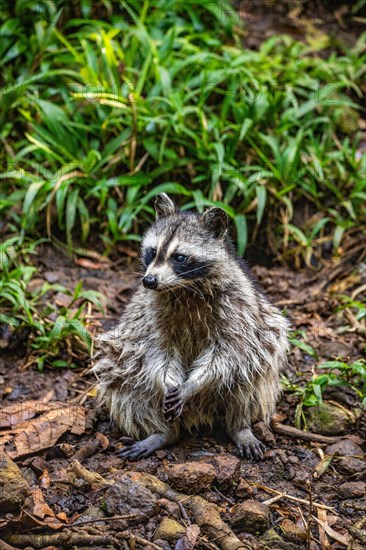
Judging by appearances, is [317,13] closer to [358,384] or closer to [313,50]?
[313,50]

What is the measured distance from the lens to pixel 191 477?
483cm

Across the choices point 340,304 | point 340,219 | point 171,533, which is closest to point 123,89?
point 340,219

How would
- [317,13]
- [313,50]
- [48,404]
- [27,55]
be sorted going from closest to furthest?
[48,404]
[27,55]
[313,50]
[317,13]

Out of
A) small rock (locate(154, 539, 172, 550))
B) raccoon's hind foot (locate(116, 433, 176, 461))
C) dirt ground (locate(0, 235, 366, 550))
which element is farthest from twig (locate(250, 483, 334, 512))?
small rock (locate(154, 539, 172, 550))

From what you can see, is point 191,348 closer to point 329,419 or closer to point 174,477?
point 174,477

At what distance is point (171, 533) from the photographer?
4.32 m

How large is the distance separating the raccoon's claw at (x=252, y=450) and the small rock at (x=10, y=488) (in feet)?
5.93

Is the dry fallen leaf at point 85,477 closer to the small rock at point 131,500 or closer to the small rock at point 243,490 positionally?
the small rock at point 131,500

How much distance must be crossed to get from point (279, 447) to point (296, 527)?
114 cm

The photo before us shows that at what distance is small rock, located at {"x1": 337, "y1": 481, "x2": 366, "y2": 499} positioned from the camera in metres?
5.09

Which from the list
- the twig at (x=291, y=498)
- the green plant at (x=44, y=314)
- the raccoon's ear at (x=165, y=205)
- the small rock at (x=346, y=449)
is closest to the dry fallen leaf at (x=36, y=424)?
the green plant at (x=44, y=314)

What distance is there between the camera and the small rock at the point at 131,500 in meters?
4.47

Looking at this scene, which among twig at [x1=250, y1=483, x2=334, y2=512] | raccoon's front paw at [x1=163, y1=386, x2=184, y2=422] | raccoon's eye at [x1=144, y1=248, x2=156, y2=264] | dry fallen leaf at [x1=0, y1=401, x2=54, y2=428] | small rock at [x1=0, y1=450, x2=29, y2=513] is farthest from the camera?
dry fallen leaf at [x1=0, y1=401, x2=54, y2=428]

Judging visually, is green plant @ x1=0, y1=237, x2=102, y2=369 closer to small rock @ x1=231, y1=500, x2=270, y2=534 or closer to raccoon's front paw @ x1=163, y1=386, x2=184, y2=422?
raccoon's front paw @ x1=163, y1=386, x2=184, y2=422
